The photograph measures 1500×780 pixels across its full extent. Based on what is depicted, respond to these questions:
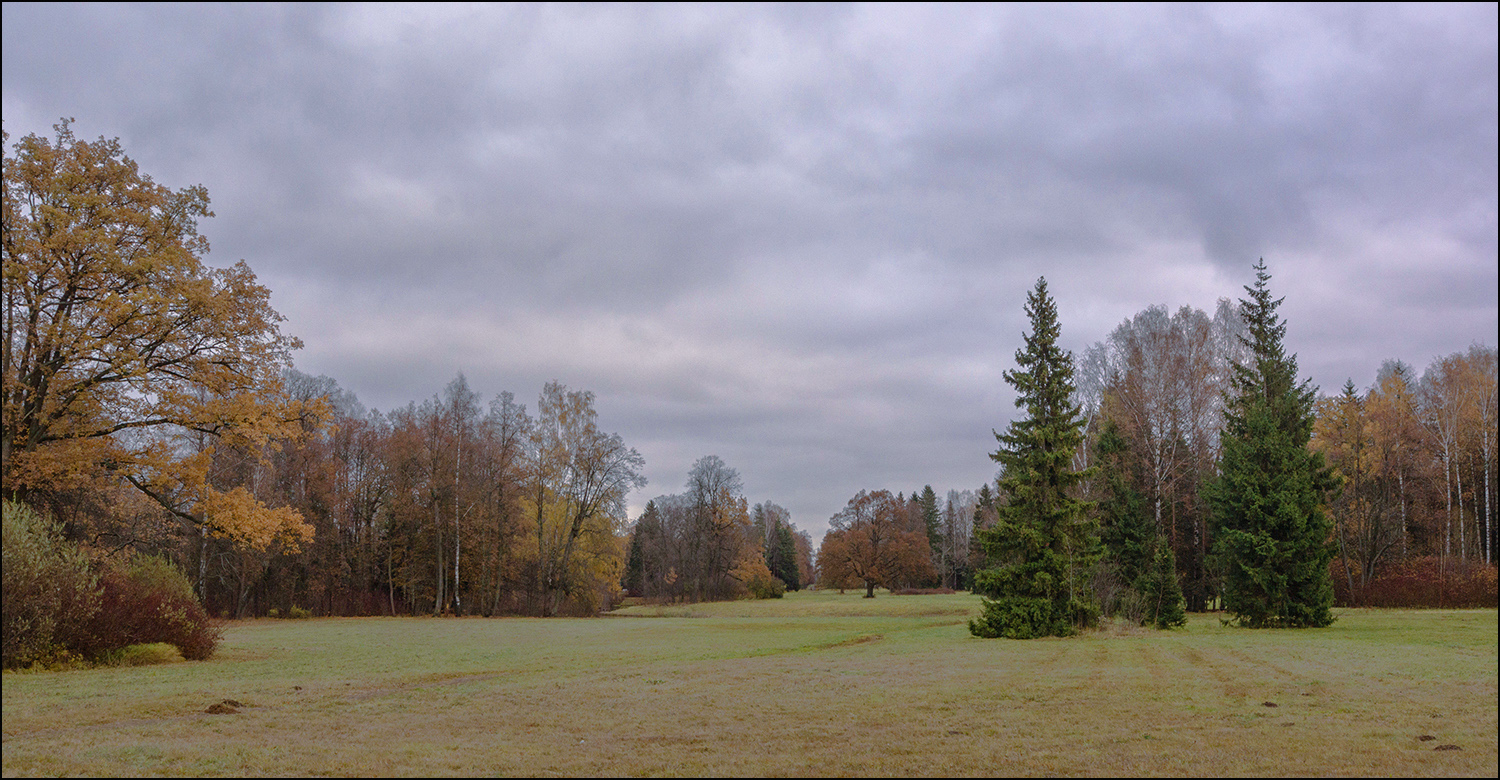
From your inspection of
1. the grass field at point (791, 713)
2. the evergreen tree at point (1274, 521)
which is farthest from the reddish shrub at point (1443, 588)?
the evergreen tree at point (1274, 521)

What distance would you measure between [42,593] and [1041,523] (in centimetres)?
2700

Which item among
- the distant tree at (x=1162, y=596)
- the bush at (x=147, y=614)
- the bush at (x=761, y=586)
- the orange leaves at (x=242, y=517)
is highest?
the orange leaves at (x=242, y=517)

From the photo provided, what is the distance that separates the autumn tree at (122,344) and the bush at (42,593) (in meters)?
2.11

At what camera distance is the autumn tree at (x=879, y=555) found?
8556cm

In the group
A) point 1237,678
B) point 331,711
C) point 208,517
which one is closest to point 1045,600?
point 1237,678

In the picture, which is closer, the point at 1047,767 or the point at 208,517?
the point at 1047,767

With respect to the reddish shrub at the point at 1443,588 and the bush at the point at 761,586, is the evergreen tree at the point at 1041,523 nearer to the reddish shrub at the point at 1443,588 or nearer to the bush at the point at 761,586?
the reddish shrub at the point at 1443,588

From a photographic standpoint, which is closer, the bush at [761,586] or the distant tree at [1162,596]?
the distant tree at [1162,596]

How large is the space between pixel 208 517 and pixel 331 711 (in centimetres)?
1170

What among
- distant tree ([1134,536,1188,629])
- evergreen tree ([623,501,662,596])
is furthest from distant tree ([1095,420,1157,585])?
evergreen tree ([623,501,662,596])

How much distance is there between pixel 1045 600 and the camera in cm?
2789

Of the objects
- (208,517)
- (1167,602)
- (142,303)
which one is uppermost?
(142,303)

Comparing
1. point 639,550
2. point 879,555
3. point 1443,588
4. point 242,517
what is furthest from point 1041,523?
point 639,550

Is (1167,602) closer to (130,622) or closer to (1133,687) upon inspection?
(1133,687)
